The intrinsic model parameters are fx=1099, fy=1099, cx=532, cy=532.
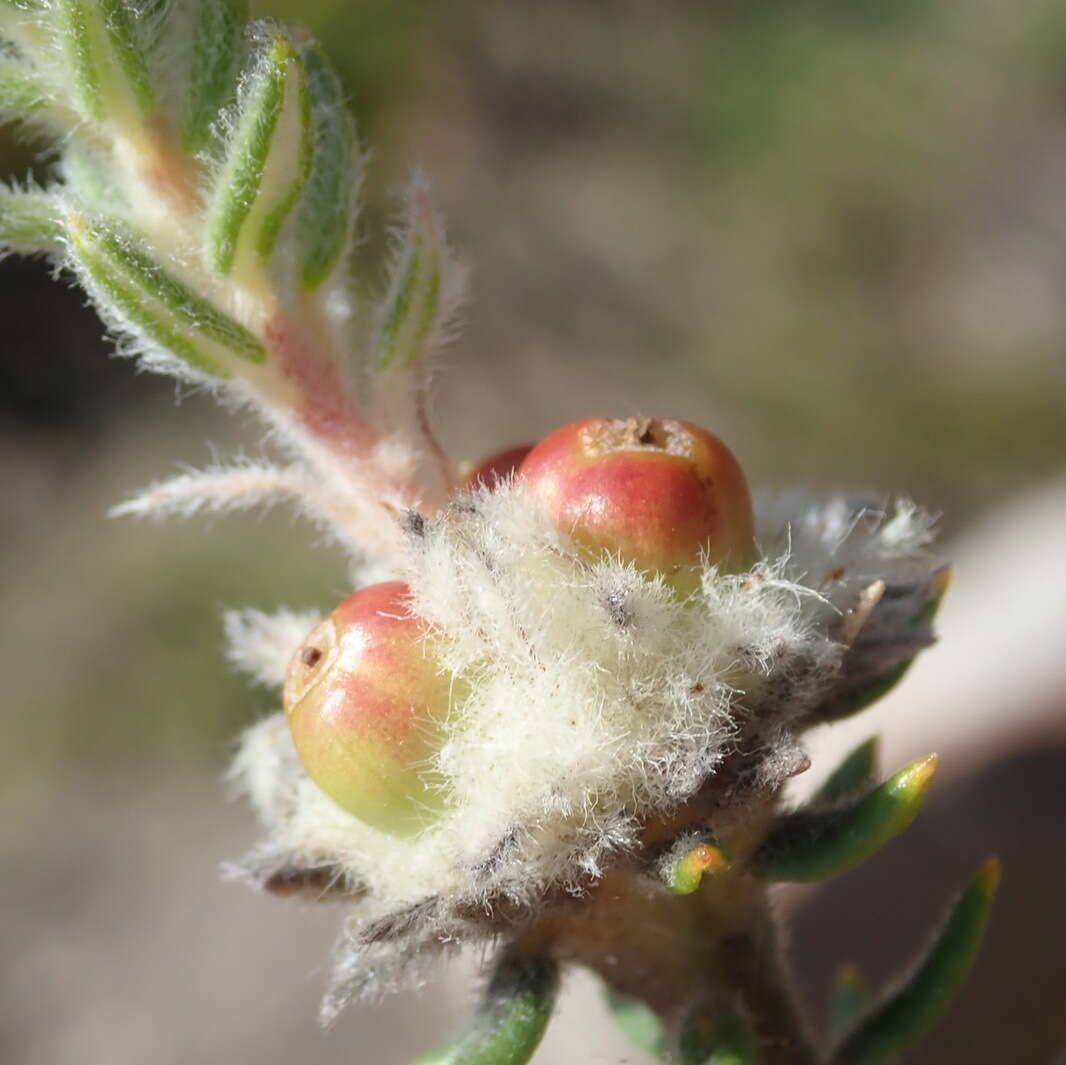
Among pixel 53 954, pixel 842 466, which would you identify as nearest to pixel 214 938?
pixel 53 954

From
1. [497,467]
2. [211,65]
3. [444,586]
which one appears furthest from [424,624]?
[211,65]

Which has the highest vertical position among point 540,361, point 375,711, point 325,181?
point 540,361

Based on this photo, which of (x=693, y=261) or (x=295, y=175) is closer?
(x=295, y=175)

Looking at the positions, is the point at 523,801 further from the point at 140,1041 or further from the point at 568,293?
the point at 568,293

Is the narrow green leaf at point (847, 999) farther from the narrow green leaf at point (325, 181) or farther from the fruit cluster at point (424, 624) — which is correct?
the narrow green leaf at point (325, 181)

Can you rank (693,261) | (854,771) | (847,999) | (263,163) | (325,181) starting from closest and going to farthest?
(263,163), (325,181), (854,771), (847,999), (693,261)

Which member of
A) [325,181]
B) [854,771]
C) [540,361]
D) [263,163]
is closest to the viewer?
[263,163]

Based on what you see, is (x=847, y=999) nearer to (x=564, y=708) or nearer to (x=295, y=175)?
(x=564, y=708)
